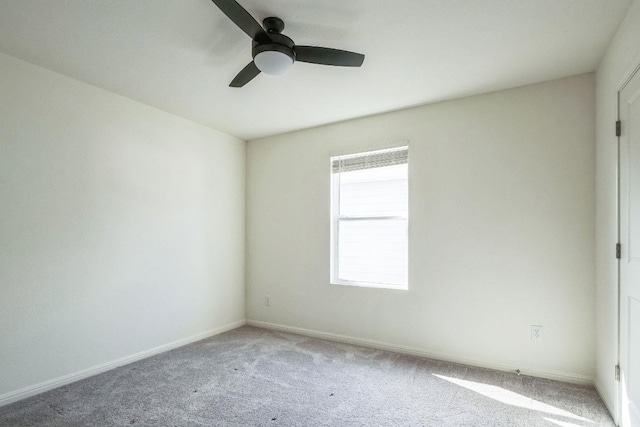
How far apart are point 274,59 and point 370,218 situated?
205cm

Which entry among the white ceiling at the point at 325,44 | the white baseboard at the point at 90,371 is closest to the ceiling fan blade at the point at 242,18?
the white ceiling at the point at 325,44

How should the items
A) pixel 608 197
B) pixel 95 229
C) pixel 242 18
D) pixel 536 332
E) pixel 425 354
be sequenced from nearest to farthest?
pixel 242 18
pixel 608 197
pixel 536 332
pixel 95 229
pixel 425 354

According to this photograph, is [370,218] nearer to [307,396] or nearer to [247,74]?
[307,396]

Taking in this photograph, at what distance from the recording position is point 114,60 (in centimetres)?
248

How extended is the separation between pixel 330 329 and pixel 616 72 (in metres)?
3.26

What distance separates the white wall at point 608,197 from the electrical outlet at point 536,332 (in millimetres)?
365

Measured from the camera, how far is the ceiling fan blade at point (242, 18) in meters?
1.60

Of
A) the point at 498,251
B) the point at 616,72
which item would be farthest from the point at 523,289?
the point at 616,72

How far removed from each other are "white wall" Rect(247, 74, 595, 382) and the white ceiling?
11.4 inches

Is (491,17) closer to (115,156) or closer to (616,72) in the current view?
(616,72)

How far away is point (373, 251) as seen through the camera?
11.9ft

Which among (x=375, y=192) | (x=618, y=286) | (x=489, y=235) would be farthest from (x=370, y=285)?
(x=618, y=286)

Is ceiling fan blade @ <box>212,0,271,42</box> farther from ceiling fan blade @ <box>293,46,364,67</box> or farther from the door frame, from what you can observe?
the door frame

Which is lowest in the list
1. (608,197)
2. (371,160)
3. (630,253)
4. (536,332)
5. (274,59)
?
(536,332)
